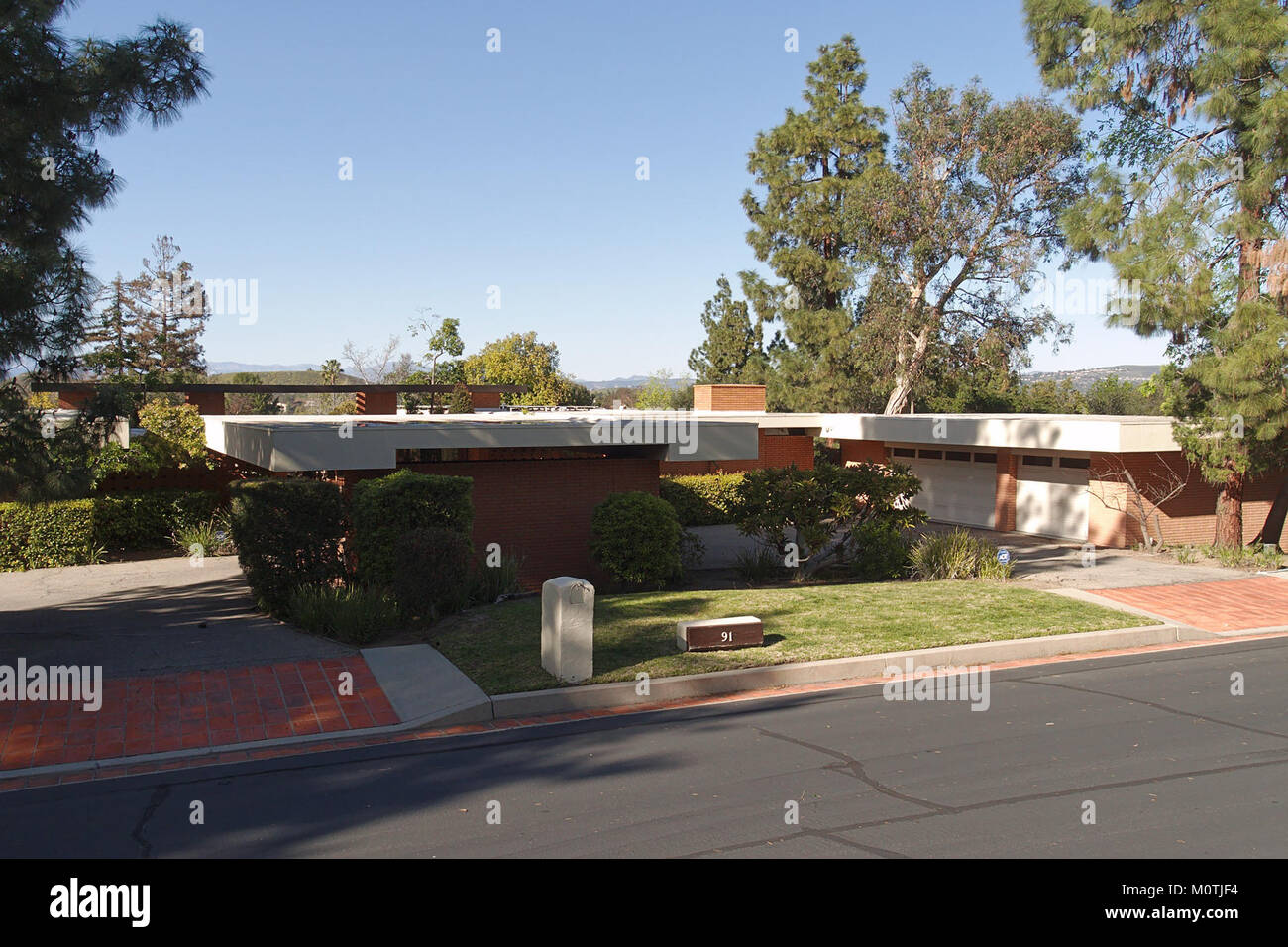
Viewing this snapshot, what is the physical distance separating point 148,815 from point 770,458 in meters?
24.4

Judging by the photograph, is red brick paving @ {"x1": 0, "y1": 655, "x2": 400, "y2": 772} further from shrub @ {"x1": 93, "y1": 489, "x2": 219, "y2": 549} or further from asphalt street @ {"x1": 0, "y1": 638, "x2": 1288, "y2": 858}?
shrub @ {"x1": 93, "y1": 489, "x2": 219, "y2": 549}

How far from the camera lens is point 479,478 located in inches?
622

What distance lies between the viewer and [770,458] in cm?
2967

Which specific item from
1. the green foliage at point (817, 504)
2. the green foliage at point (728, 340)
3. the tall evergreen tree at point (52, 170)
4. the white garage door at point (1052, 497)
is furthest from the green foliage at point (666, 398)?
the tall evergreen tree at point (52, 170)

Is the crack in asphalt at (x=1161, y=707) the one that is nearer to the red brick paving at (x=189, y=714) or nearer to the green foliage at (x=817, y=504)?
the green foliage at (x=817, y=504)

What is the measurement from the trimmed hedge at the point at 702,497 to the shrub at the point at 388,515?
1348 cm

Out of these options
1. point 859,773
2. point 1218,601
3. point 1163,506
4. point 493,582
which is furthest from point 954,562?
point 859,773

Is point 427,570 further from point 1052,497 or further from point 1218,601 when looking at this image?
point 1052,497

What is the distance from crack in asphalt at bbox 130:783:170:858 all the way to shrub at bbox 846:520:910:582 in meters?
12.0

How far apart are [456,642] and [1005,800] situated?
20.6 feet

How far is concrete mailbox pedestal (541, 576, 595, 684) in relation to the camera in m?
9.53

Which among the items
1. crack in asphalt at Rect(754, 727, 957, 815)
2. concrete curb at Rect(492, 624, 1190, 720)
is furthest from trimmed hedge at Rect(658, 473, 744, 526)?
crack in asphalt at Rect(754, 727, 957, 815)
